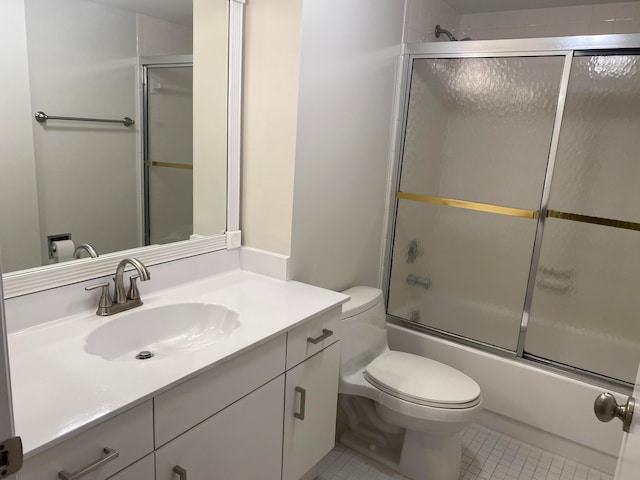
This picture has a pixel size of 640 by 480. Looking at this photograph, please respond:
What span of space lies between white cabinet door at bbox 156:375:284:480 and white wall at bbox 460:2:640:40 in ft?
8.11

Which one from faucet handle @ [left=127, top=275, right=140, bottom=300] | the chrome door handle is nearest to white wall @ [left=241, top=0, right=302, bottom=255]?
faucet handle @ [left=127, top=275, right=140, bottom=300]

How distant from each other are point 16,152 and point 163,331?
0.67 meters

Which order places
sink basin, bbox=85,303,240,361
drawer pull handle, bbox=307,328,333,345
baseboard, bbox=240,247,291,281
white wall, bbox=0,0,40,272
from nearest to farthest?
white wall, bbox=0,0,40,272 < sink basin, bbox=85,303,240,361 < drawer pull handle, bbox=307,328,333,345 < baseboard, bbox=240,247,291,281

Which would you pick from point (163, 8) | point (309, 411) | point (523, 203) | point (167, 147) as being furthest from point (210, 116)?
point (523, 203)

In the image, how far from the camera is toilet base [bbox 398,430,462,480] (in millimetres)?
1955

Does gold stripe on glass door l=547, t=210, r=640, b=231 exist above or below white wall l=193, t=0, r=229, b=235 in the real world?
below

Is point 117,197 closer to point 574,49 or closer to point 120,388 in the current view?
point 120,388

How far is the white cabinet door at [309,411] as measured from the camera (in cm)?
157

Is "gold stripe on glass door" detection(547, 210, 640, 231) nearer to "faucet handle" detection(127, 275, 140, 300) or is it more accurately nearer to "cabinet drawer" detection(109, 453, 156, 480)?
"faucet handle" detection(127, 275, 140, 300)

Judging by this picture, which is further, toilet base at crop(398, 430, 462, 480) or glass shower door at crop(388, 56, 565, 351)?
glass shower door at crop(388, 56, 565, 351)

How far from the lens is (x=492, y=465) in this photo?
2.13 metres

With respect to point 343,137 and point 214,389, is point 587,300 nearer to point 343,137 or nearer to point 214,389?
point 343,137

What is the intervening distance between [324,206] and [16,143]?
1129mm

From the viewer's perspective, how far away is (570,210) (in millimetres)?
2307
